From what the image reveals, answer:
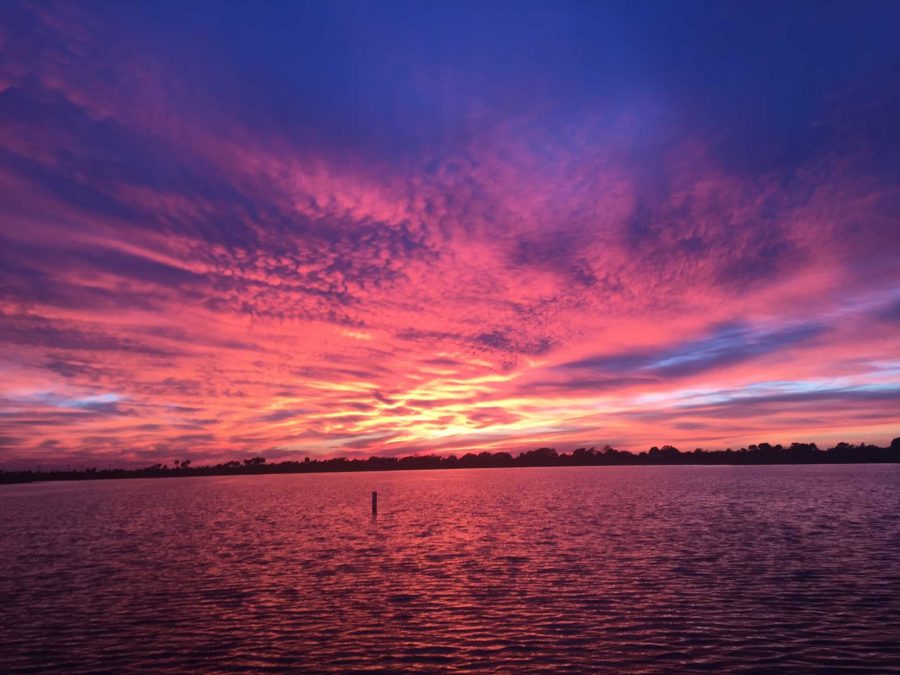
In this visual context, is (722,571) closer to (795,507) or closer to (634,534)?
(634,534)

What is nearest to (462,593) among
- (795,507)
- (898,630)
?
(898,630)

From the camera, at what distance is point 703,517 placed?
73188 millimetres

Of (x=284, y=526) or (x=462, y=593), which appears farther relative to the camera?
(x=284, y=526)

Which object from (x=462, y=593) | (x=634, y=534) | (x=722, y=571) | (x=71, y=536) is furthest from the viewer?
(x=71, y=536)

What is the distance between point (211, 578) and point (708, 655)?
31163mm

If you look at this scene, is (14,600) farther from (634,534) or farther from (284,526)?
(634,534)

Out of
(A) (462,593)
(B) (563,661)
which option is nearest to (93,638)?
(A) (462,593)

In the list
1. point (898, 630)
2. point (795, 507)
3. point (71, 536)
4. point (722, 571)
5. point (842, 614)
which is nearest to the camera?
point (898, 630)

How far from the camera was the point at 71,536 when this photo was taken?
6706cm

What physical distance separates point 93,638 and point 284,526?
158ft

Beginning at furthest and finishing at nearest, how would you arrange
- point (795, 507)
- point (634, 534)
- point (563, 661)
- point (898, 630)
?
point (795, 507) < point (634, 534) < point (898, 630) < point (563, 661)

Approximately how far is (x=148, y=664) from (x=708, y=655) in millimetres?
21527

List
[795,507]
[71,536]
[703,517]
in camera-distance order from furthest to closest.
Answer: [795,507]
[703,517]
[71,536]

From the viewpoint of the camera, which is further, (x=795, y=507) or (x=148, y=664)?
(x=795, y=507)
